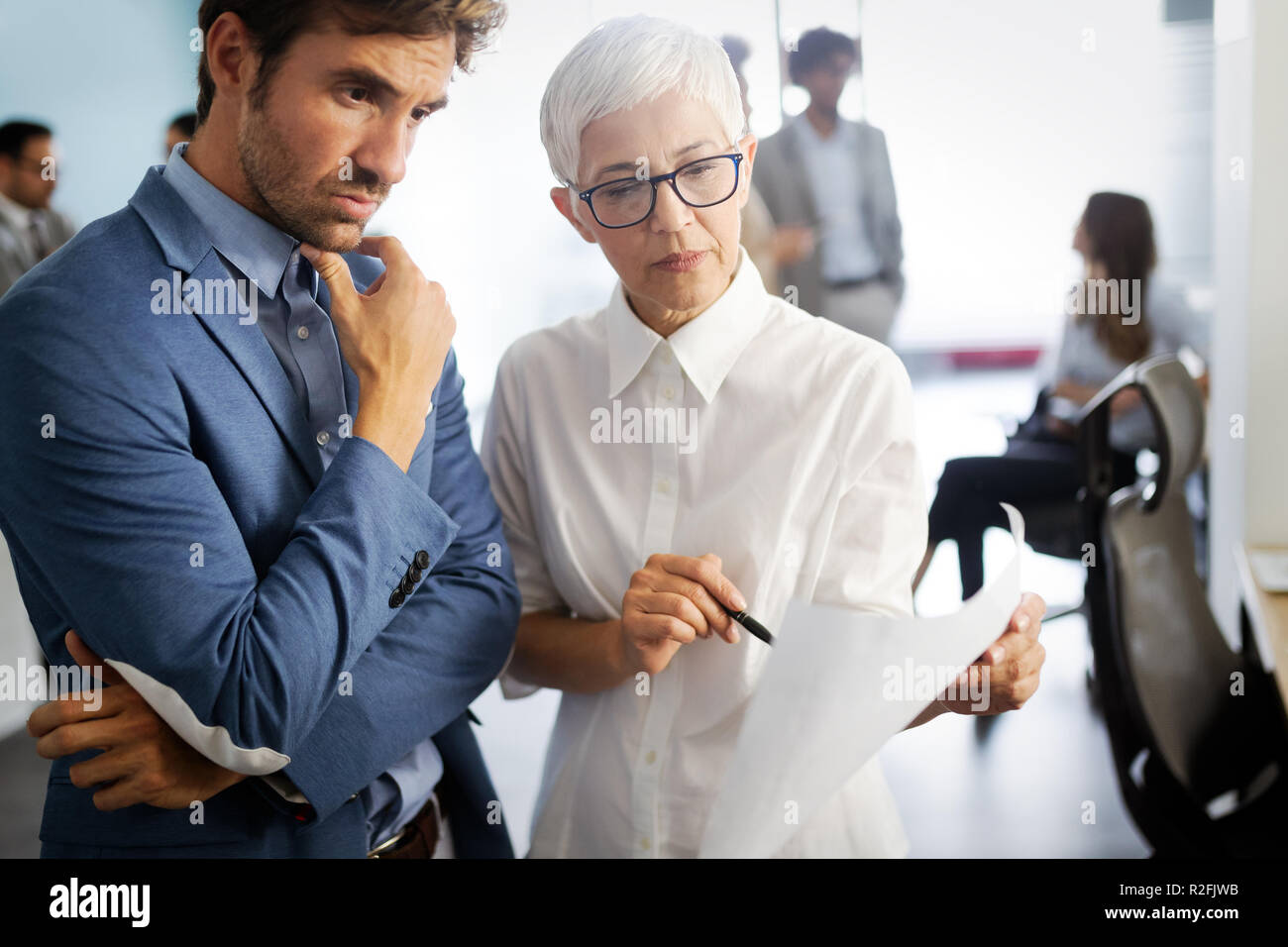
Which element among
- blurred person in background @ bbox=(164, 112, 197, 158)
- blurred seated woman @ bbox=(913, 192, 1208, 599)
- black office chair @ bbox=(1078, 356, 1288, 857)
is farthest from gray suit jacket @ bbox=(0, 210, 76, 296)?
black office chair @ bbox=(1078, 356, 1288, 857)

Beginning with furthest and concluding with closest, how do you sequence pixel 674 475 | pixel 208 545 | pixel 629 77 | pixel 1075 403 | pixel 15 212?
pixel 15 212
pixel 1075 403
pixel 674 475
pixel 629 77
pixel 208 545

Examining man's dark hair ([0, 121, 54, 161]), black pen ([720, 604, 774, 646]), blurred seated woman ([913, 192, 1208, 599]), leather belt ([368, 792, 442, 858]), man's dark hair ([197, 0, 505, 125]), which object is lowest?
leather belt ([368, 792, 442, 858])

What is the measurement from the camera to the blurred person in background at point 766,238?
1041mm

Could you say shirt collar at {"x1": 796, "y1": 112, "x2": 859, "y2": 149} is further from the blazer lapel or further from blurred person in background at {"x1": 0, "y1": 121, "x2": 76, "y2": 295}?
blurred person in background at {"x1": 0, "y1": 121, "x2": 76, "y2": 295}

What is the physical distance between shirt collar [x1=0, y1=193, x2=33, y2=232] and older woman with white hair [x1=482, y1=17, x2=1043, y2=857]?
2.72 ft

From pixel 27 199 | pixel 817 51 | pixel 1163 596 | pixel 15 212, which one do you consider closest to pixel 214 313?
pixel 817 51

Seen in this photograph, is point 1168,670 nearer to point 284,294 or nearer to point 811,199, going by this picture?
point 811,199

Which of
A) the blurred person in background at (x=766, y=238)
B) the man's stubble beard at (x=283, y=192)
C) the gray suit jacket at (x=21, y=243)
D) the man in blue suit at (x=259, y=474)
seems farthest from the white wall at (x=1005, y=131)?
the gray suit jacket at (x=21, y=243)

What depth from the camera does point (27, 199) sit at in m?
1.63

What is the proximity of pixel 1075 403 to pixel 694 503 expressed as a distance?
0.63 m

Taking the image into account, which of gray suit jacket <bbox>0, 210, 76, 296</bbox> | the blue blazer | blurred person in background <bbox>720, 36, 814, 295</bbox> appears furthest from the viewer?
gray suit jacket <bbox>0, 210, 76, 296</bbox>

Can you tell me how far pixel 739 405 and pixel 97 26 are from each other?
91cm

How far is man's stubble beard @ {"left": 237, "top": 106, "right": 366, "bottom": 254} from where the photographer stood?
909mm

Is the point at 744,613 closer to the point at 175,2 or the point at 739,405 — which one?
the point at 739,405
